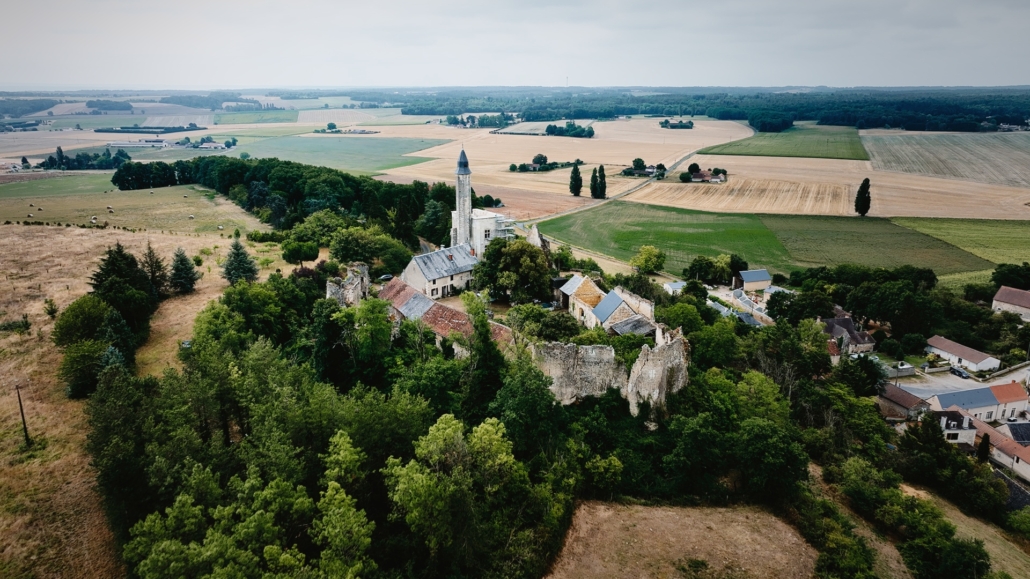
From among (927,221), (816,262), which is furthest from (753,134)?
(816,262)

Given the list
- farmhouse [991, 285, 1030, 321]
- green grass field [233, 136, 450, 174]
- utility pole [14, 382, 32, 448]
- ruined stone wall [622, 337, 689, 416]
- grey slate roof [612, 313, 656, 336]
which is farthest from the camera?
green grass field [233, 136, 450, 174]

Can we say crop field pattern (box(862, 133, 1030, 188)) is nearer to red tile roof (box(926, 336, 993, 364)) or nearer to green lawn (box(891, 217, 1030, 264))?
green lawn (box(891, 217, 1030, 264))

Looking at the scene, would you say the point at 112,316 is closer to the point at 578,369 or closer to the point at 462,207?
the point at 578,369

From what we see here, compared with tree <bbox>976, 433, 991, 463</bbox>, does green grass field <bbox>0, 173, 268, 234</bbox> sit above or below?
above

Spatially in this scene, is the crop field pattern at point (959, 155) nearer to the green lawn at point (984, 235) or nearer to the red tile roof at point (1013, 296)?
the green lawn at point (984, 235)

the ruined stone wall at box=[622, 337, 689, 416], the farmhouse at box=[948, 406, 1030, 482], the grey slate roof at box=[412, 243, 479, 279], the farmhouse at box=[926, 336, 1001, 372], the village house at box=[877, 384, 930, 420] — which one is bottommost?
the farmhouse at box=[948, 406, 1030, 482]

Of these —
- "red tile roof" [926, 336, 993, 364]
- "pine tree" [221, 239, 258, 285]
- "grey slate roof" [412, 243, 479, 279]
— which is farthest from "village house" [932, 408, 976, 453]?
"pine tree" [221, 239, 258, 285]
